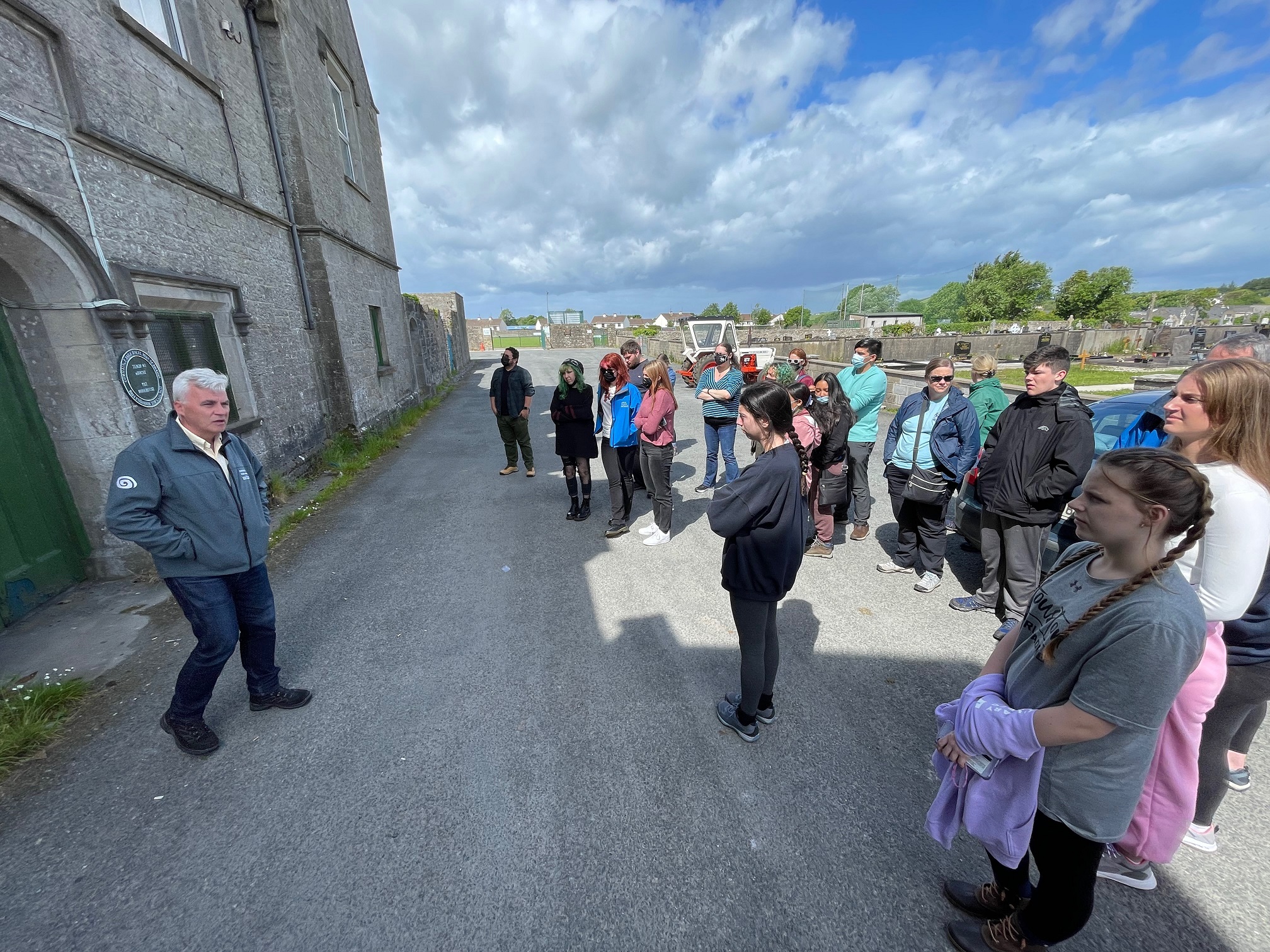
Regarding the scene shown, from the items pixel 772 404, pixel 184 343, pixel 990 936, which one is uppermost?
pixel 184 343

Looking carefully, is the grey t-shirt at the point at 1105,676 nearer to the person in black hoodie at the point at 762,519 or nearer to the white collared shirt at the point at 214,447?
the person in black hoodie at the point at 762,519

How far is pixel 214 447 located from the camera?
8.57 ft

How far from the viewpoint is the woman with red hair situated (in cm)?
513

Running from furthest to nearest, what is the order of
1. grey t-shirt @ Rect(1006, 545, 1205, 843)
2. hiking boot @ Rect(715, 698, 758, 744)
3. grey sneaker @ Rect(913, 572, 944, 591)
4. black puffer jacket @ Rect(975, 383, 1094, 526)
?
grey sneaker @ Rect(913, 572, 944, 591), black puffer jacket @ Rect(975, 383, 1094, 526), hiking boot @ Rect(715, 698, 758, 744), grey t-shirt @ Rect(1006, 545, 1205, 843)

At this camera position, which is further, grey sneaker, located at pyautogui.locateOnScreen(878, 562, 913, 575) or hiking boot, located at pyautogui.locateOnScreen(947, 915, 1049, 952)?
grey sneaker, located at pyautogui.locateOnScreen(878, 562, 913, 575)

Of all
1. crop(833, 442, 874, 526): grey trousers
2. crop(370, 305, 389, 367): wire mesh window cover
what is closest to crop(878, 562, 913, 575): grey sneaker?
crop(833, 442, 874, 526): grey trousers

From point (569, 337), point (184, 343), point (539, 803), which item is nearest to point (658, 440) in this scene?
point (539, 803)

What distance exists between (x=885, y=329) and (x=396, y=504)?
46.5 metres

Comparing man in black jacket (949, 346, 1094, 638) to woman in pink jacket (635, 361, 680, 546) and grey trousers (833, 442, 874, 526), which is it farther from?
woman in pink jacket (635, 361, 680, 546)

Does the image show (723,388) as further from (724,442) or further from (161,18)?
(161,18)

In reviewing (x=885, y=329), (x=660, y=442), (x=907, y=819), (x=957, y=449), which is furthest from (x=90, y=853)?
(x=885, y=329)

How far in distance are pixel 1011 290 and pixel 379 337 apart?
65384mm

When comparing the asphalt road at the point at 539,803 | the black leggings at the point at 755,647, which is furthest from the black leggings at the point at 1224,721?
the black leggings at the point at 755,647

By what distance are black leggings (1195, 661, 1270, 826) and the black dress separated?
469cm
